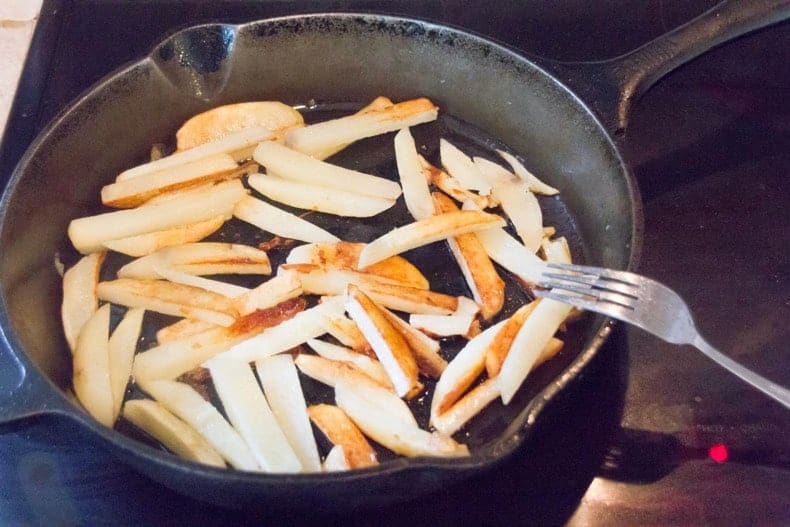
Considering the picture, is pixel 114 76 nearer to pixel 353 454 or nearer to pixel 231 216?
pixel 231 216

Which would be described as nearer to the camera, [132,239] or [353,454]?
[353,454]

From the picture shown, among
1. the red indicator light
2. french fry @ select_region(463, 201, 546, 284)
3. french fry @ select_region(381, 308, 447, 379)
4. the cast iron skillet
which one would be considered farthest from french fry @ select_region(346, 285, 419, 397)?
Answer: the red indicator light

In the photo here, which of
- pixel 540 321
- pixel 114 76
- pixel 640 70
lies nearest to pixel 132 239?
pixel 114 76

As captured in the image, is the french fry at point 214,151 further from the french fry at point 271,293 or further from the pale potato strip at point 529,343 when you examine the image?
the pale potato strip at point 529,343

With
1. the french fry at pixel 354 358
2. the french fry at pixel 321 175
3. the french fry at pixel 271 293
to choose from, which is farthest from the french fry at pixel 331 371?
the french fry at pixel 321 175

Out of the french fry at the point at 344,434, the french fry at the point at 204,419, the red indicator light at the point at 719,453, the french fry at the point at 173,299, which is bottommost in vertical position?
the red indicator light at the point at 719,453

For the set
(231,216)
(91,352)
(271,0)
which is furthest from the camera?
(271,0)
